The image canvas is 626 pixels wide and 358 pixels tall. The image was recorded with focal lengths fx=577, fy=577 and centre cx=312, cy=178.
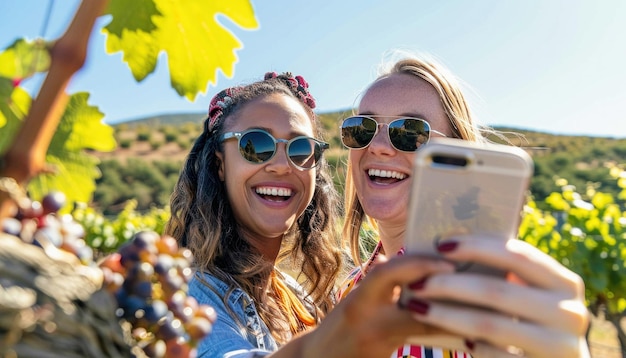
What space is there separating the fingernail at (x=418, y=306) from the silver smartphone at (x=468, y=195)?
67mm

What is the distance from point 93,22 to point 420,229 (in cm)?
47

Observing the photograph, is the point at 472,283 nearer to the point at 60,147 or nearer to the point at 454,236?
A: the point at 454,236

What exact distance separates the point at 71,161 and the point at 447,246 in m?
0.51

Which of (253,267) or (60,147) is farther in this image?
(253,267)

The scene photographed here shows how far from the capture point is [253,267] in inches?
80.9

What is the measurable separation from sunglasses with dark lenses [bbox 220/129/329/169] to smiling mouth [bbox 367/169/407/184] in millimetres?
264

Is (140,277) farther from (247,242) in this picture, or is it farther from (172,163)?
(172,163)

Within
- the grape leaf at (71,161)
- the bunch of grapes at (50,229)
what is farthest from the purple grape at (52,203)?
the grape leaf at (71,161)

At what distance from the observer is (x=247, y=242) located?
2275 millimetres

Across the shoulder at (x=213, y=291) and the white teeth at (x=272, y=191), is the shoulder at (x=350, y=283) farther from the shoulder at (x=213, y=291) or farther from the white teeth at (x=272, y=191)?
the shoulder at (x=213, y=291)

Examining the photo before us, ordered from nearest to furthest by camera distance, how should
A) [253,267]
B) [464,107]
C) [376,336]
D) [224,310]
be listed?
[376,336] → [224,310] → [253,267] → [464,107]

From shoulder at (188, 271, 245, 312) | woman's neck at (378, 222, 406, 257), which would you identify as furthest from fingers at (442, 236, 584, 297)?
woman's neck at (378, 222, 406, 257)

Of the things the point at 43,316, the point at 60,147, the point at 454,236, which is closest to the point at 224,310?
the point at 60,147

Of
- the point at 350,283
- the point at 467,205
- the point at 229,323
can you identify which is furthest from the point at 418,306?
the point at 350,283
